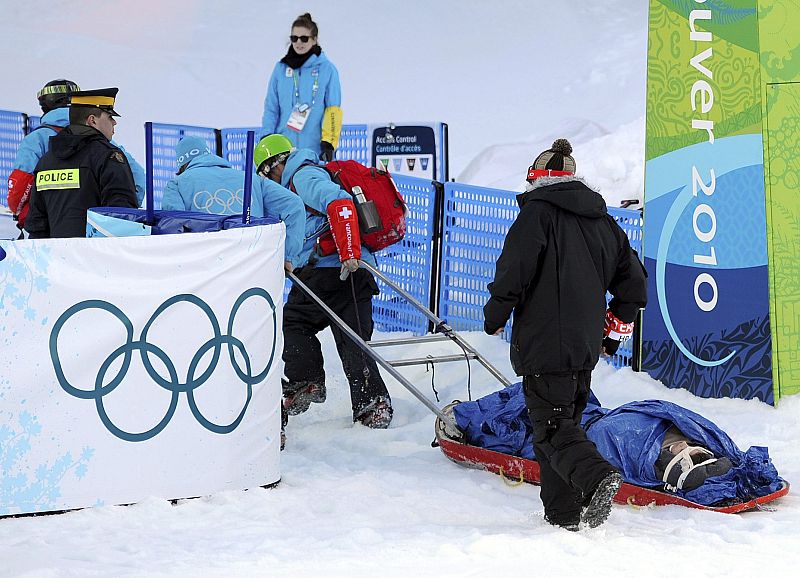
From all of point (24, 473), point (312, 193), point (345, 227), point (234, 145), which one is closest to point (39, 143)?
point (312, 193)

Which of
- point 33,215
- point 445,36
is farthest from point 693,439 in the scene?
point 445,36

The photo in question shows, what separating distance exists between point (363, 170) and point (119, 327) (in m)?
2.29

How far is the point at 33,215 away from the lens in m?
6.33

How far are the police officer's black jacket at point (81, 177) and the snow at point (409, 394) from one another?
1644mm

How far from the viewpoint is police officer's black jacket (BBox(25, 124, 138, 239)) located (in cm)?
597

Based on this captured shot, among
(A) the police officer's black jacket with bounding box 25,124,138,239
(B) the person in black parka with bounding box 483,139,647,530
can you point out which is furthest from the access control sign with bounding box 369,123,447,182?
(B) the person in black parka with bounding box 483,139,647,530

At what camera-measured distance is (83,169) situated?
6.00 metres

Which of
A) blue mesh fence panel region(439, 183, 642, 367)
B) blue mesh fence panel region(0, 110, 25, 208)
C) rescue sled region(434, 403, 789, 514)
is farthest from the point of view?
blue mesh fence panel region(0, 110, 25, 208)

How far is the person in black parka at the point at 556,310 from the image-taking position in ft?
13.5

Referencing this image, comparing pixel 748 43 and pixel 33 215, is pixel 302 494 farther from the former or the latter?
pixel 748 43

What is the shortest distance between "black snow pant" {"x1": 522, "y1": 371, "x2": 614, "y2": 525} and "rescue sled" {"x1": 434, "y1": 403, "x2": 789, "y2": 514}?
1.58ft

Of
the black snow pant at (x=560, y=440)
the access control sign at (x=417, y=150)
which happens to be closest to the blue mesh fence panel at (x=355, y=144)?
the access control sign at (x=417, y=150)

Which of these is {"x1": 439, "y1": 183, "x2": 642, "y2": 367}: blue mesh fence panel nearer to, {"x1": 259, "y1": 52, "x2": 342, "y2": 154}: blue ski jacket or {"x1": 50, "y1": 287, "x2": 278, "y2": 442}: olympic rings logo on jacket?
{"x1": 259, "y1": 52, "x2": 342, "y2": 154}: blue ski jacket

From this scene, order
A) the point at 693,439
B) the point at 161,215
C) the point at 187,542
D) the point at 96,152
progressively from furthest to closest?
the point at 96,152, the point at 161,215, the point at 693,439, the point at 187,542
